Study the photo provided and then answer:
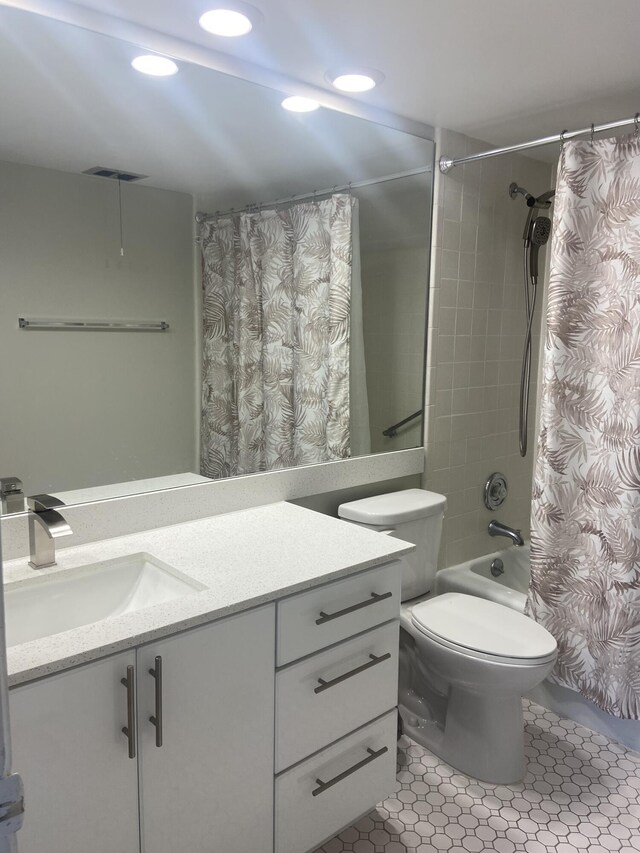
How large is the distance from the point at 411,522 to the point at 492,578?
0.85 metres

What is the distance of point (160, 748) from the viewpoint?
1.33 m

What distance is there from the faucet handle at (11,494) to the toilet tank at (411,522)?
→ 1063 millimetres

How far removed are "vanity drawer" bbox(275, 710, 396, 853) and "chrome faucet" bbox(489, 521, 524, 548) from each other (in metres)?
1.28

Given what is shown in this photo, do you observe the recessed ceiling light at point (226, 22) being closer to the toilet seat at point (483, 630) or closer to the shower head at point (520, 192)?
the shower head at point (520, 192)

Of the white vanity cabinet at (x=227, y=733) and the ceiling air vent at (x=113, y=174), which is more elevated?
the ceiling air vent at (x=113, y=174)

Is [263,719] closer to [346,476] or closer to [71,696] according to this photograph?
[71,696]

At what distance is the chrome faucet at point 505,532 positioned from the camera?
291 centimetres

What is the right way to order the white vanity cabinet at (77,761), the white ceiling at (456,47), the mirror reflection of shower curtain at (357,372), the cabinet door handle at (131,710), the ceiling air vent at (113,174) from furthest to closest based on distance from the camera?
the mirror reflection of shower curtain at (357,372) < the ceiling air vent at (113,174) < the white ceiling at (456,47) < the cabinet door handle at (131,710) < the white vanity cabinet at (77,761)

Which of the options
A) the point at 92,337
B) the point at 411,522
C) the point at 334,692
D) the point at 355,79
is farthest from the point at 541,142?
the point at 334,692

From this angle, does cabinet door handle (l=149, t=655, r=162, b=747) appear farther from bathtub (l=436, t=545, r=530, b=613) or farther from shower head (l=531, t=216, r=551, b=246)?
shower head (l=531, t=216, r=551, b=246)

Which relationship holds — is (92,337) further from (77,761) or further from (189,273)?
(77,761)

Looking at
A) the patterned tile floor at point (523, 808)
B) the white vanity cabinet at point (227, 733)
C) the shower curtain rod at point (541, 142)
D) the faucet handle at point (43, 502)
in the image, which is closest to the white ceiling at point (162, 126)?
the shower curtain rod at point (541, 142)

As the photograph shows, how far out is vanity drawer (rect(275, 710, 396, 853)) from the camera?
160cm

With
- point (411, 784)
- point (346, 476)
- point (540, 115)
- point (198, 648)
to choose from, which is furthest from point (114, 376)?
point (540, 115)
